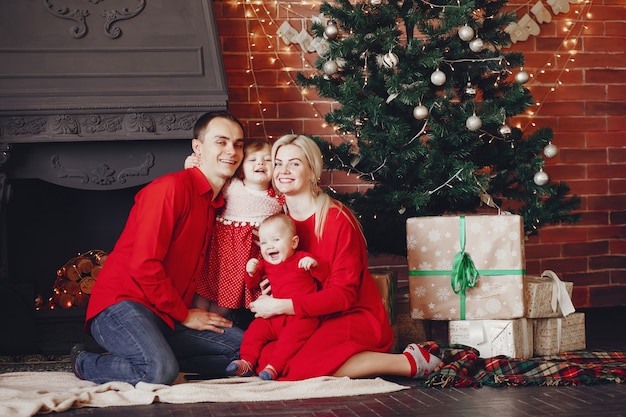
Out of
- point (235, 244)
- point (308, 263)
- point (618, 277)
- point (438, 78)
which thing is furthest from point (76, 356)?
point (618, 277)

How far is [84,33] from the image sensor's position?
3854mm

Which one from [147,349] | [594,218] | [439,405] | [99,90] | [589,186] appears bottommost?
[439,405]

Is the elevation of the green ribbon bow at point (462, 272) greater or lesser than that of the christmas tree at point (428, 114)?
lesser

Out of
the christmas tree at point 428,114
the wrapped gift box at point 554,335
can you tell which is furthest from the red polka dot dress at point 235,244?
the wrapped gift box at point 554,335

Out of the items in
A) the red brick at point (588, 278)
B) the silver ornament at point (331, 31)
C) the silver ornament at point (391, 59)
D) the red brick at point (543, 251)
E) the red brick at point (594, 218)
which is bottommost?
the red brick at point (588, 278)

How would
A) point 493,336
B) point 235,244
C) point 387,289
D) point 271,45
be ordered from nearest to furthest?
point 235,244, point 493,336, point 387,289, point 271,45

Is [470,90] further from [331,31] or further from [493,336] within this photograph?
[493,336]

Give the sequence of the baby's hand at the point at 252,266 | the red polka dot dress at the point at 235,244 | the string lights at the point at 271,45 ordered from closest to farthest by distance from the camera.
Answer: the baby's hand at the point at 252,266
the red polka dot dress at the point at 235,244
the string lights at the point at 271,45

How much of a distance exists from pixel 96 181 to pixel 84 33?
0.74 m

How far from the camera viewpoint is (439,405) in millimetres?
2670

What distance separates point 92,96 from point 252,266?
1.26 meters

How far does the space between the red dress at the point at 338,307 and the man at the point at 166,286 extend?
0.33 m

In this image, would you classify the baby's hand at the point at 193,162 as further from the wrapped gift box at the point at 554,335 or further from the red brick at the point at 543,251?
the red brick at the point at 543,251

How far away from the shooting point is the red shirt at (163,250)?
10.1 feet
